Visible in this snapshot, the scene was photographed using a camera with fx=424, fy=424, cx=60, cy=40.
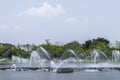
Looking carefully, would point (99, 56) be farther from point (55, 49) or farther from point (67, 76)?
point (67, 76)

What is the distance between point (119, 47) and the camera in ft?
427

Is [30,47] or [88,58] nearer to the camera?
[88,58]

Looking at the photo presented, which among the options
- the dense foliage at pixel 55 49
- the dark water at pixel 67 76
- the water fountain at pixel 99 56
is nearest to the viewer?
the dark water at pixel 67 76

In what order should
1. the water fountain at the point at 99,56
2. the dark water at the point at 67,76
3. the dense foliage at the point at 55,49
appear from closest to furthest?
the dark water at the point at 67,76, the water fountain at the point at 99,56, the dense foliage at the point at 55,49

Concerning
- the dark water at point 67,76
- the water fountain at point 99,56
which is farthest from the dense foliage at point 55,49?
the dark water at point 67,76

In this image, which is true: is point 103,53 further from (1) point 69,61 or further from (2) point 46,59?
(2) point 46,59

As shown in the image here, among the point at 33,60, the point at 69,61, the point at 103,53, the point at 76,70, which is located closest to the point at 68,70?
the point at 76,70

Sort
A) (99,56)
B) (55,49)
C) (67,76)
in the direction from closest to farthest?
(67,76)
(99,56)
(55,49)

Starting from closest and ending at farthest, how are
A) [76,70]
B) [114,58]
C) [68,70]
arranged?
[68,70] < [76,70] < [114,58]

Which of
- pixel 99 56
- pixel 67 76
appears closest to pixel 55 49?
pixel 99 56

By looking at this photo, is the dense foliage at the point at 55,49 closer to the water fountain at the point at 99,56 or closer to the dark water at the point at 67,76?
the water fountain at the point at 99,56

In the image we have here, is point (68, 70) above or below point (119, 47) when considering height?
below

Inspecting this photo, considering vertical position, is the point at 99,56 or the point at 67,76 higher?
the point at 99,56

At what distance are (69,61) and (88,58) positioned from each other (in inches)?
340
